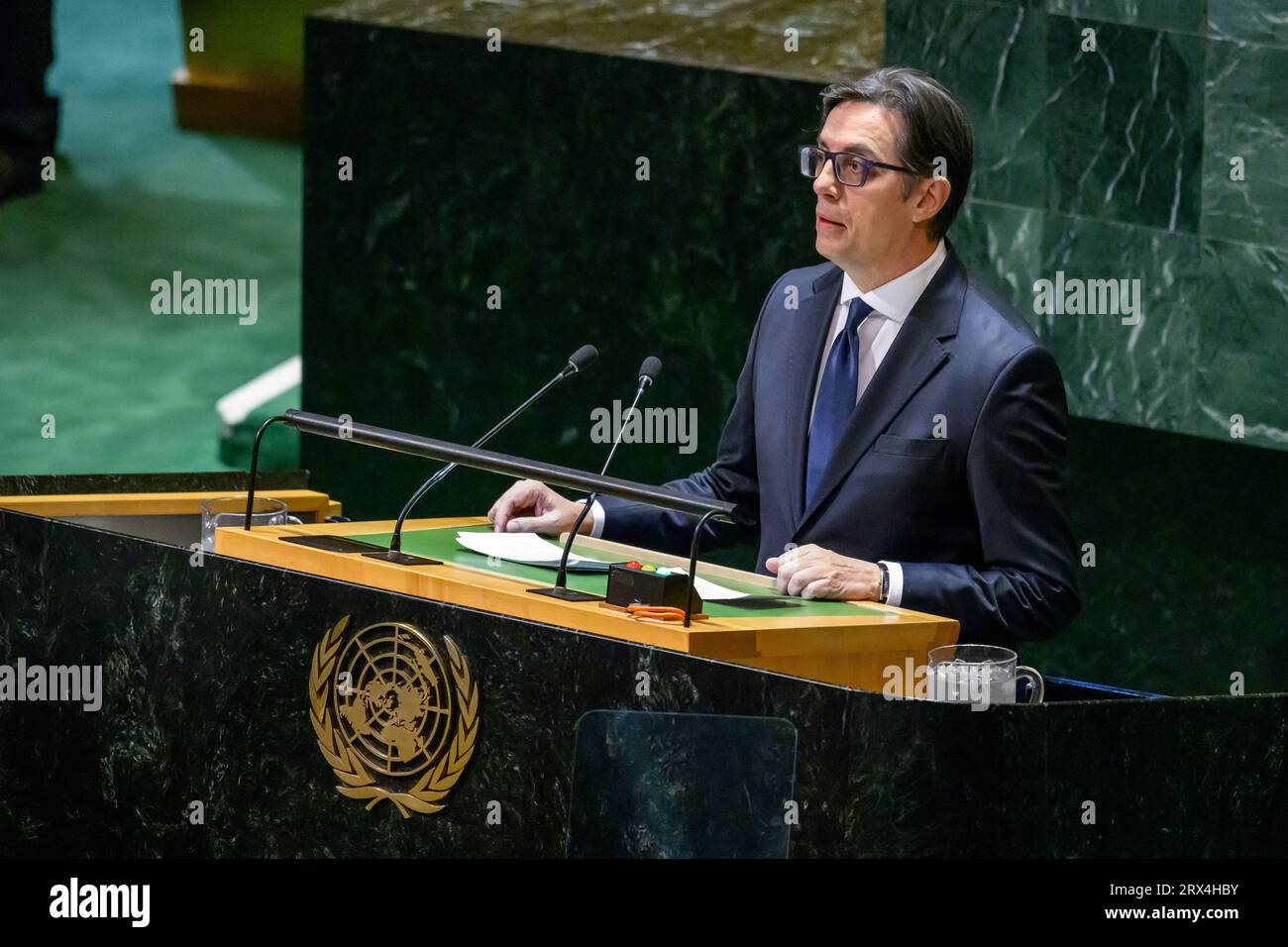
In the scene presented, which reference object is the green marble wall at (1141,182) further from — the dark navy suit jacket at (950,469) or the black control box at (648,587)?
the black control box at (648,587)

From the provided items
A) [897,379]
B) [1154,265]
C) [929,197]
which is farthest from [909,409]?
[1154,265]

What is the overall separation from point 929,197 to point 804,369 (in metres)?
0.39

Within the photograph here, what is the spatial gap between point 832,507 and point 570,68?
3.11m

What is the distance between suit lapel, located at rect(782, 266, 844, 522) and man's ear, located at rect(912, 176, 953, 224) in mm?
244

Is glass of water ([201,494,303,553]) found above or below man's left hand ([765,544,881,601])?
above

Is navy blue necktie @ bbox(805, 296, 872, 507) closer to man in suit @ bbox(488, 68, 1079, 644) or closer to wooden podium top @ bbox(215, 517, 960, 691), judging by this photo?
man in suit @ bbox(488, 68, 1079, 644)

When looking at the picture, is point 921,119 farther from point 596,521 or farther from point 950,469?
point 596,521

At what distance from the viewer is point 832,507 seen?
369 centimetres

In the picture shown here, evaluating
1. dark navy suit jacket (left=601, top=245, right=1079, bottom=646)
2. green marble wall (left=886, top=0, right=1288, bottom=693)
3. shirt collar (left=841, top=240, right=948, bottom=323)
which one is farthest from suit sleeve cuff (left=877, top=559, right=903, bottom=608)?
green marble wall (left=886, top=0, right=1288, bottom=693)

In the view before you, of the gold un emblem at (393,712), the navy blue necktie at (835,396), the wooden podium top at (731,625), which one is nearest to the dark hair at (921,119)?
the navy blue necktie at (835,396)

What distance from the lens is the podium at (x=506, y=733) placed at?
2.62 metres

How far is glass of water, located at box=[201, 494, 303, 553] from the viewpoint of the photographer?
3.84 metres

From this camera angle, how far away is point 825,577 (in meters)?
3.23

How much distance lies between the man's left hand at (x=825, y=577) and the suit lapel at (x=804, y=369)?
488 millimetres
